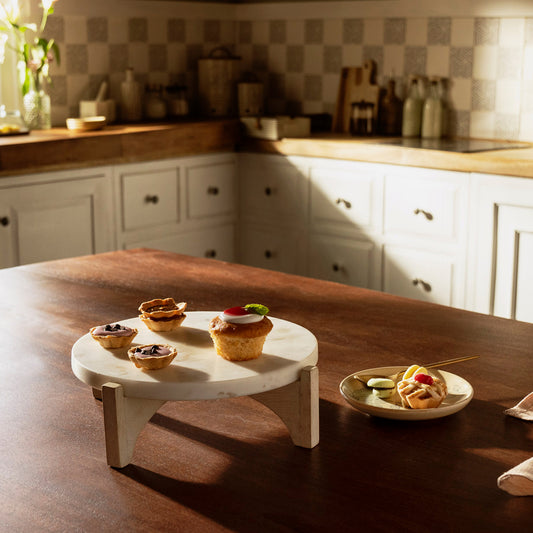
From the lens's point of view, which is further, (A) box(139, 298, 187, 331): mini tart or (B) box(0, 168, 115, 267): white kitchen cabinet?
(B) box(0, 168, 115, 267): white kitchen cabinet

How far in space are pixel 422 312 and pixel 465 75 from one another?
2613 mm

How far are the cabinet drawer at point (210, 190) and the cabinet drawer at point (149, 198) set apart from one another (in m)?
0.09

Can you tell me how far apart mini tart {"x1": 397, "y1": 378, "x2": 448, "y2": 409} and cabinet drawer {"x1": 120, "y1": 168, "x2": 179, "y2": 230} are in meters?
2.75

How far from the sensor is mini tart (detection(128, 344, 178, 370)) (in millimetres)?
1037

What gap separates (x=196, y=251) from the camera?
4.11 m

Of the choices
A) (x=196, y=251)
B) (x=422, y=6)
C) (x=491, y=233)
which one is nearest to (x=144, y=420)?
(x=491, y=233)

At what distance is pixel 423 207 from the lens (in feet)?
11.4

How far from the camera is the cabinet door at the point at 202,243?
3.95 metres

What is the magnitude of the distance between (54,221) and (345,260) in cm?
124

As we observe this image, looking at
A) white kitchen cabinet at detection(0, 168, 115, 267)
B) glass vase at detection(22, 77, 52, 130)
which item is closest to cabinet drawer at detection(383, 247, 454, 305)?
white kitchen cabinet at detection(0, 168, 115, 267)

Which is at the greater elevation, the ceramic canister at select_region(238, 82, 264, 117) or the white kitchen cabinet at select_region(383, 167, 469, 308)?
the ceramic canister at select_region(238, 82, 264, 117)

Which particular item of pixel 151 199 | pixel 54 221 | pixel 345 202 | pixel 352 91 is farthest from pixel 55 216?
pixel 352 91

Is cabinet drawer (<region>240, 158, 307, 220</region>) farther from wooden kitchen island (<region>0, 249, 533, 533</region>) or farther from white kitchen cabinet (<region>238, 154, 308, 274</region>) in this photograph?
wooden kitchen island (<region>0, 249, 533, 533</region>)

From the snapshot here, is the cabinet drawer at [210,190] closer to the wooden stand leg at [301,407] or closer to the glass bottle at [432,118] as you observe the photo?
the glass bottle at [432,118]
